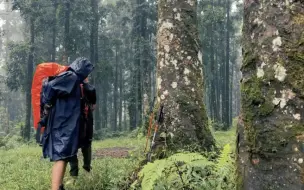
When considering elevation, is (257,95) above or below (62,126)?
above

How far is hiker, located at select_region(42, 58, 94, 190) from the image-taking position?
4.87 meters

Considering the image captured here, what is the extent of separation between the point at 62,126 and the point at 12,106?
62.1 m

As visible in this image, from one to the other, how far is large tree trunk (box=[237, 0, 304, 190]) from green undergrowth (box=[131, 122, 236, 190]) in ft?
2.55

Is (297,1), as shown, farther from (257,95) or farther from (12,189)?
(12,189)

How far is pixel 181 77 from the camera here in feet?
18.8

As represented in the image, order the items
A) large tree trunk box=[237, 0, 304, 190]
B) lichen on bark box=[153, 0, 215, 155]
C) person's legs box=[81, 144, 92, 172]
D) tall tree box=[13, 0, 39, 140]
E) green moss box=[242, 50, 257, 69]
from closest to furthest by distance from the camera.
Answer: large tree trunk box=[237, 0, 304, 190]
green moss box=[242, 50, 257, 69]
lichen on bark box=[153, 0, 215, 155]
person's legs box=[81, 144, 92, 172]
tall tree box=[13, 0, 39, 140]

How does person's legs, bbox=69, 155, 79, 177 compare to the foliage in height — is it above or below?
below

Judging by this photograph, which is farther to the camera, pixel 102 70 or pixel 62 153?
pixel 102 70

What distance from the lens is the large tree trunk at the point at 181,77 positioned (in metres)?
5.52

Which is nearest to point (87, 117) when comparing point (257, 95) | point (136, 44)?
point (257, 95)

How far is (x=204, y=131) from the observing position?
5.66 m

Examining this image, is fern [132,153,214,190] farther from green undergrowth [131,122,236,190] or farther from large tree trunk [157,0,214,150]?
large tree trunk [157,0,214,150]

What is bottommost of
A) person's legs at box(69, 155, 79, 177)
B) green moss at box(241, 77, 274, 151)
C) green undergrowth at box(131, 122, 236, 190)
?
person's legs at box(69, 155, 79, 177)

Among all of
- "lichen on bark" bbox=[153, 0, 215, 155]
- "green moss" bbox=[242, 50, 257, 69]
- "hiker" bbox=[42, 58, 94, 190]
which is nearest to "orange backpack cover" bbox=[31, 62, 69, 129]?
"hiker" bbox=[42, 58, 94, 190]
